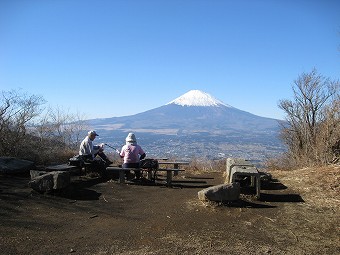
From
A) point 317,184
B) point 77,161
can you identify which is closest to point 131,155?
point 77,161

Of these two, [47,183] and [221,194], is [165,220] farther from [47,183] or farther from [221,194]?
[47,183]

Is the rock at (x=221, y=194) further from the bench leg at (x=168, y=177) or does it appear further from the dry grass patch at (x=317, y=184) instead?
the bench leg at (x=168, y=177)

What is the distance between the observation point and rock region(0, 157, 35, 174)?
8906 mm

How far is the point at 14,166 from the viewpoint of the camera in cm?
913

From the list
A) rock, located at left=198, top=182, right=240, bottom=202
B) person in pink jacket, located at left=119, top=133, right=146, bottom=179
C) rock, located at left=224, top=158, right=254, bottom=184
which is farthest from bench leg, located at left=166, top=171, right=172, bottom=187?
rock, located at left=198, top=182, right=240, bottom=202

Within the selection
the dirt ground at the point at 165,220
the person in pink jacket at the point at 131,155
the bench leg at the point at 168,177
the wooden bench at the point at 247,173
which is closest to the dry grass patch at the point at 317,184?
the dirt ground at the point at 165,220

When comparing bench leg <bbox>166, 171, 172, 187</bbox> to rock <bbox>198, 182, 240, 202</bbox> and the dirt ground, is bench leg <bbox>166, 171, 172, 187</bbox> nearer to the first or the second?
the dirt ground

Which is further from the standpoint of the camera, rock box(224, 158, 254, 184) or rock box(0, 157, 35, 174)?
rock box(0, 157, 35, 174)

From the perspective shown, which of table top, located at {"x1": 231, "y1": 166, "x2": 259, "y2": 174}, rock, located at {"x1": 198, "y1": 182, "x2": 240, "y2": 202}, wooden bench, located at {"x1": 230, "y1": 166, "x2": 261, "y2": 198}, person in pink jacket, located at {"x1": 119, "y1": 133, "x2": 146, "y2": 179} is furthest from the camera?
person in pink jacket, located at {"x1": 119, "y1": 133, "x2": 146, "y2": 179}

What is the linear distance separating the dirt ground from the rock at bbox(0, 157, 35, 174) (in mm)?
586

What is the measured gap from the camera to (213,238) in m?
4.91

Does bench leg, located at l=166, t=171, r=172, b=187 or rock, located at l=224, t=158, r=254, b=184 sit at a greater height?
rock, located at l=224, t=158, r=254, b=184

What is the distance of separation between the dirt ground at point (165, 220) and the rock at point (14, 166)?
586mm

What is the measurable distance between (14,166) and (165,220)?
551cm
